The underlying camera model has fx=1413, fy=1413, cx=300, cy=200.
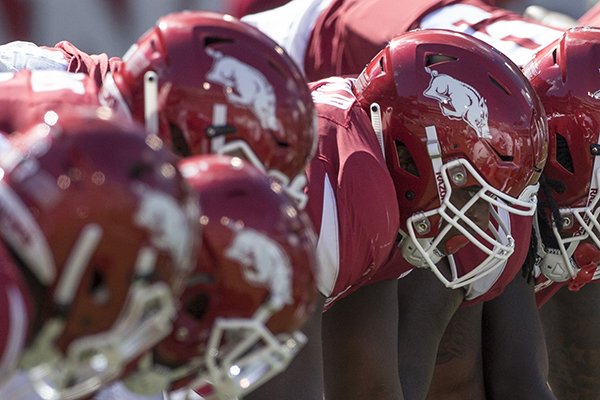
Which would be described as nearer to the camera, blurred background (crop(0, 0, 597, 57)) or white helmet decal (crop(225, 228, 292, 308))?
white helmet decal (crop(225, 228, 292, 308))

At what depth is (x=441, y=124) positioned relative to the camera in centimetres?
328

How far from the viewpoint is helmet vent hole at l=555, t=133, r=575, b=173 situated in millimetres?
3738

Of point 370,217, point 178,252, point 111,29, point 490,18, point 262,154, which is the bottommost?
point 111,29

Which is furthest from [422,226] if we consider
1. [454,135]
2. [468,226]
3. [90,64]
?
[90,64]

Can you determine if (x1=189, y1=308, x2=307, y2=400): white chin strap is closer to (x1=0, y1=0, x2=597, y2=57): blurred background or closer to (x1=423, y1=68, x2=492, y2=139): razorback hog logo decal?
(x1=423, y1=68, x2=492, y2=139): razorback hog logo decal

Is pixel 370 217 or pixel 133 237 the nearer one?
pixel 133 237

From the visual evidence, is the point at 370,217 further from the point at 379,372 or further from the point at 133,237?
the point at 133,237

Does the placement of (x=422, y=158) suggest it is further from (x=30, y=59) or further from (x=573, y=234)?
(x=30, y=59)

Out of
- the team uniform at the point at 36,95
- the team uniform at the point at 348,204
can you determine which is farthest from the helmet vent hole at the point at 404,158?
the team uniform at the point at 36,95

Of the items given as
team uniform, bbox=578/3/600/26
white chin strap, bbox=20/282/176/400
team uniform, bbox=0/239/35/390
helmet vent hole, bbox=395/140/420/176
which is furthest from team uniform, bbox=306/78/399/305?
team uniform, bbox=578/3/600/26

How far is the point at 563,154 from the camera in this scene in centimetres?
376

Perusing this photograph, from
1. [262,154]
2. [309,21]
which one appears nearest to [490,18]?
[309,21]

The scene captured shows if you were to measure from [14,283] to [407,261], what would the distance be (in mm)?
→ 1824

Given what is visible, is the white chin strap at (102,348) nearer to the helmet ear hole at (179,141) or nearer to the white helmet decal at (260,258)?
the white helmet decal at (260,258)
